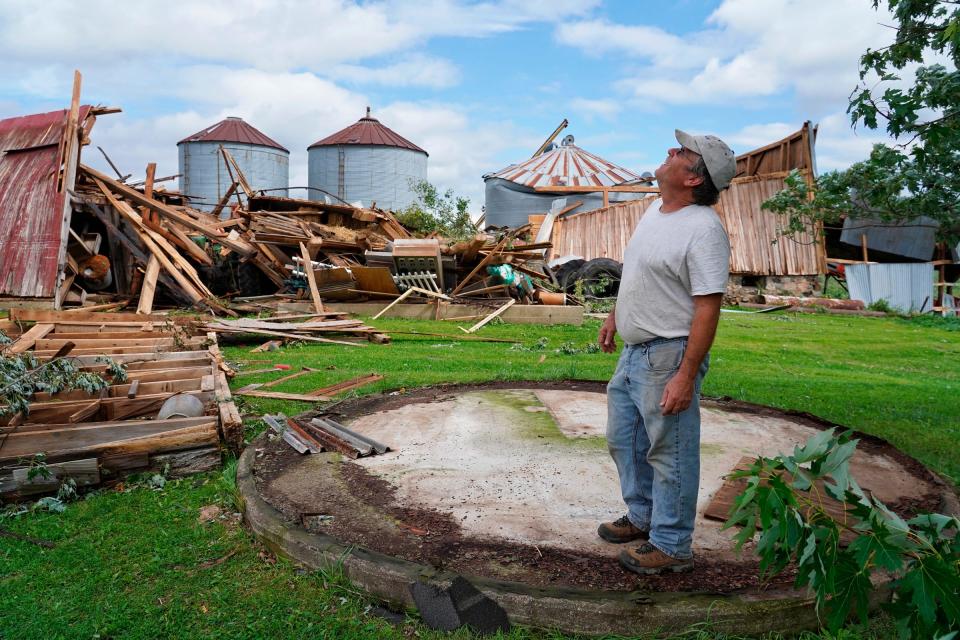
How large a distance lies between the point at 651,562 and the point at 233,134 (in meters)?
29.0

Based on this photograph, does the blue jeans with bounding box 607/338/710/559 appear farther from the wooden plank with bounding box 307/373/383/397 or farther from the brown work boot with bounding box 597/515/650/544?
the wooden plank with bounding box 307/373/383/397

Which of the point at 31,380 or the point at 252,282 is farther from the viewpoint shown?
A: the point at 252,282

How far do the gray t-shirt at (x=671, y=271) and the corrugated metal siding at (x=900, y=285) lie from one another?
18.0 meters

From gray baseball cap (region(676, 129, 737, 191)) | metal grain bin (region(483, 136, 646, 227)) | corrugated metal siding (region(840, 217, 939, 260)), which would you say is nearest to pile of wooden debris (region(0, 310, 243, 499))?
gray baseball cap (region(676, 129, 737, 191))

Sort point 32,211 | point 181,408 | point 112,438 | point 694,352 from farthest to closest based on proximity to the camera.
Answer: point 32,211 < point 181,408 < point 112,438 < point 694,352

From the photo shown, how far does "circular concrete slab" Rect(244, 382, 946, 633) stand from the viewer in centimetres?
286

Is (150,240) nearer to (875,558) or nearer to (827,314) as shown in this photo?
(875,558)

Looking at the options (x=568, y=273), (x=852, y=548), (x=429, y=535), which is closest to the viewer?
(x=852, y=548)

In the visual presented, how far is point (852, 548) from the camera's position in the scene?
2176 mm

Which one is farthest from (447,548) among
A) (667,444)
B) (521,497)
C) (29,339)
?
(29,339)

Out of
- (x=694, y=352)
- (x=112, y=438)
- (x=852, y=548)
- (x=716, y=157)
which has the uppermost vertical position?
(x=716, y=157)

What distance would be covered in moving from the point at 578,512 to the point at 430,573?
1038 millimetres

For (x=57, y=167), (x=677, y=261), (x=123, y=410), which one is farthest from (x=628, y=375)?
(x=57, y=167)

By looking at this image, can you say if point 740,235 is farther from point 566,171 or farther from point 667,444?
point 667,444
